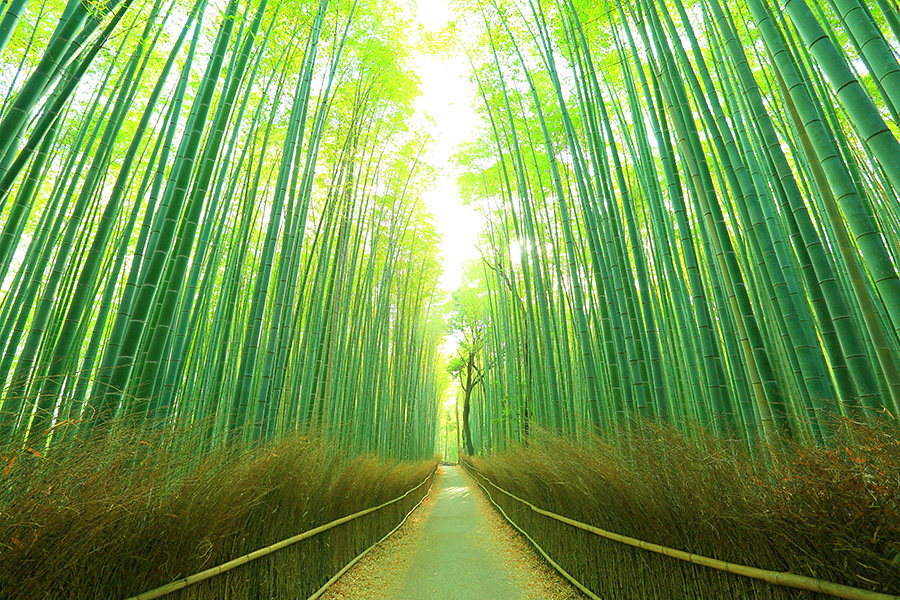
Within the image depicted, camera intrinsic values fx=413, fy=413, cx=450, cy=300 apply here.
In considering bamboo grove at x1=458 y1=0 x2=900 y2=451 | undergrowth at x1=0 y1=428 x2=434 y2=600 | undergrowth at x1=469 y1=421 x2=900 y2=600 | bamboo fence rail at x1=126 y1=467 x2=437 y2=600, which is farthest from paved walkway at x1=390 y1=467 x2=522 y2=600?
bamboo grove at x1=458 y1=0 x2=900 y2=451

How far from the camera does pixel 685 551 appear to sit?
140 centimetres

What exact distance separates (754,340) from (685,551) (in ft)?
2.67

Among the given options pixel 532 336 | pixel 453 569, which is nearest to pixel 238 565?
pixel 453 569

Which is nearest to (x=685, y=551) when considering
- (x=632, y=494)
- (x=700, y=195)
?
(x=632, y=494)

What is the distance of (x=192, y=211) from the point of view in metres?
1.94

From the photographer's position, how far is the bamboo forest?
1.01 metres

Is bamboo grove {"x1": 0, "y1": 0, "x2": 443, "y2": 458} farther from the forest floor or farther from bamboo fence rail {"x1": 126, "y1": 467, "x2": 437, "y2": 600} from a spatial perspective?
the forest floor

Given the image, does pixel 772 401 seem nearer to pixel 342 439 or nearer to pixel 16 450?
pixel 16 450

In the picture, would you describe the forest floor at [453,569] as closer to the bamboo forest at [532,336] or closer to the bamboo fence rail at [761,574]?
the bamboo forest at [532,336]

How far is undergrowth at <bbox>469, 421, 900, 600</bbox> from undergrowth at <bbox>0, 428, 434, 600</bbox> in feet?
4.86

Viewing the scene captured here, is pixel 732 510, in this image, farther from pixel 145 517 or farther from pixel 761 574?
pixel 145 517

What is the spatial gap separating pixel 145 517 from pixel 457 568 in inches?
100

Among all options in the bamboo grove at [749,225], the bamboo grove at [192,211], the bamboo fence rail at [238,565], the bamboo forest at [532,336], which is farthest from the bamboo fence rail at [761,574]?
the bamboo grove at [192,211]

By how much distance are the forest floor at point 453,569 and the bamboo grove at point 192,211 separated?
44.4 inches
